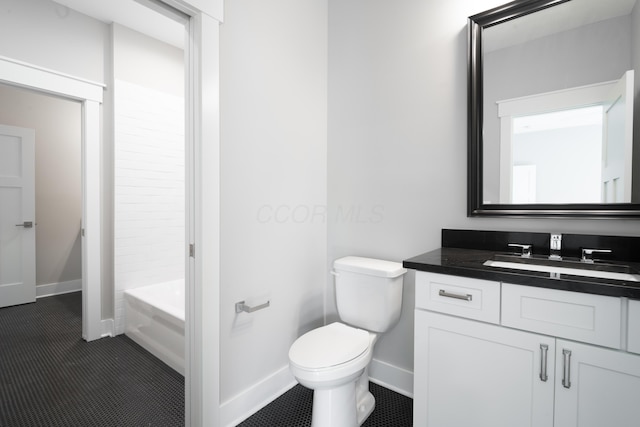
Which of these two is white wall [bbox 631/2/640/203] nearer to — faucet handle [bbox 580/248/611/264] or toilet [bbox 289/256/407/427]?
faucet handle [bbox 580/248/611/264]

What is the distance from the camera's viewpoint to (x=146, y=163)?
2893 millimetres

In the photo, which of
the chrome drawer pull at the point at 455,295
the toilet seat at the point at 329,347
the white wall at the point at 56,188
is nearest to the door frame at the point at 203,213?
the toilet seat at the point at 329,347

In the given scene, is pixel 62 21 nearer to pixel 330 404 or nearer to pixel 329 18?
pixel 329 18

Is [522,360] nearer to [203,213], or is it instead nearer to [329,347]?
[329,347]

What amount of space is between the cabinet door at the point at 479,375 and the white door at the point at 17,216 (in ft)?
14.0

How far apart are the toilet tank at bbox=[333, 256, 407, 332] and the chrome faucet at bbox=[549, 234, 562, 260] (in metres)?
0.69

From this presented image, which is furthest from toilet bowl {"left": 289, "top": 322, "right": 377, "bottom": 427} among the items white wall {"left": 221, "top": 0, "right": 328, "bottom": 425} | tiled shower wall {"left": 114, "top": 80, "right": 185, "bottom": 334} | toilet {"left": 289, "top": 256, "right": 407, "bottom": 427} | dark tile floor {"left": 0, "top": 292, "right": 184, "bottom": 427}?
tiled shower wall {"left": 114, "top": 80, "right": 185, "bottom": 334}

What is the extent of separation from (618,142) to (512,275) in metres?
0.86

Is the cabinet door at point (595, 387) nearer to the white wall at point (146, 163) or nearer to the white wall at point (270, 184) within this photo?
the white wall at point (270, 184)

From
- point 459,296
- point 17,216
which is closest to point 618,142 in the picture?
point 459,296

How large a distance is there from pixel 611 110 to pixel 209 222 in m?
1.86

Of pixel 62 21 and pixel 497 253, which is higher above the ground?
pixel 62 21

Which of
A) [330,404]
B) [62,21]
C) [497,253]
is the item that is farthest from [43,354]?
[497,253]

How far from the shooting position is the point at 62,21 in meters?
2.43
